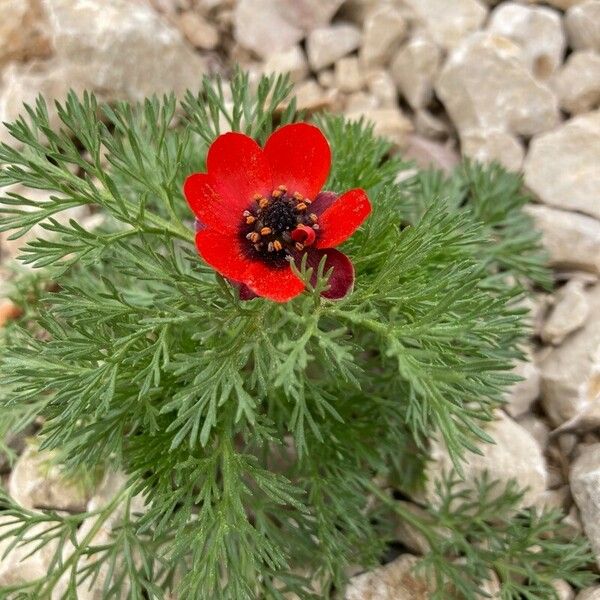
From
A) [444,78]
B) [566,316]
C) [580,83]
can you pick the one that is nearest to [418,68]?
[444,78]

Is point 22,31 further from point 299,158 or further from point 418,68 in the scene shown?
point 299,158

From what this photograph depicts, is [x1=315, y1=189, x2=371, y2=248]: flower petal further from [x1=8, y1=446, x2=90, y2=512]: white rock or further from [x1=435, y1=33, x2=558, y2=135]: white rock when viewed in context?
[x1=435, y1=33, x2=558, y2=135]: white rock

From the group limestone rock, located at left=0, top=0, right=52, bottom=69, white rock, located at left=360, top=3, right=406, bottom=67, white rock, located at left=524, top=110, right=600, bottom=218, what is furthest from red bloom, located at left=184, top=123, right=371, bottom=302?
limestone rock, located at left=0, top=0, right=52, bottom=69

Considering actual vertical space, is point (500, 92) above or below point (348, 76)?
below

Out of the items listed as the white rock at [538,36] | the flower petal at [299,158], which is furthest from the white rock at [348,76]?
the flower petal at [299,158]

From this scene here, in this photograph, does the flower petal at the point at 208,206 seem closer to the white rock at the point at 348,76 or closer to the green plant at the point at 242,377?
the green plant at the point at 242,377

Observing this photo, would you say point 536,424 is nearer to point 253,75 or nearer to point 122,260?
point 122,260
